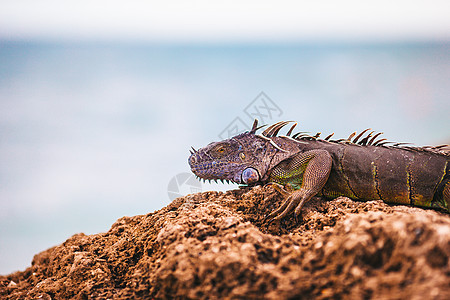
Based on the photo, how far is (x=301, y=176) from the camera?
11.6 ft

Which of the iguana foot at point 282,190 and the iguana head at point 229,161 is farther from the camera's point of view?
the iguana head at point 229,161

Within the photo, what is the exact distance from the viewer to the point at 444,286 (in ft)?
3.96

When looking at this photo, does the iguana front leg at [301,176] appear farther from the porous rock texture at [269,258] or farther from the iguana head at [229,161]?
the iguana head at [229,161]

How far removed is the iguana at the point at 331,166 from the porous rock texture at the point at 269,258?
1.08 ft

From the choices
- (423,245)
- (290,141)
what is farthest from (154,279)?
(290,141)

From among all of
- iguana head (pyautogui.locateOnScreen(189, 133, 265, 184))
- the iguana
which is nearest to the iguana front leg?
the iguana

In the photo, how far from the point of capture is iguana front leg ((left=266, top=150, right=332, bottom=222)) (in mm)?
2994

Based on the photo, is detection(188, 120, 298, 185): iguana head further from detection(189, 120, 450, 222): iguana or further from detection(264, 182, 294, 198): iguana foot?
detection(264, 182, 294, 198): iguana foot

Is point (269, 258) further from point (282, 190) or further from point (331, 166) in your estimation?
point (331, 166)

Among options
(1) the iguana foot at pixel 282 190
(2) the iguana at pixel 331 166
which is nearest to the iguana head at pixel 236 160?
(2) the iguana at pixel 331 166

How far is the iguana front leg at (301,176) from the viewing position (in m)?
2.99

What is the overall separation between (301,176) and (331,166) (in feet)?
1.09

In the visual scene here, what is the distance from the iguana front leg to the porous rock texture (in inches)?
4.7

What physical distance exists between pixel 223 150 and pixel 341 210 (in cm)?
142
